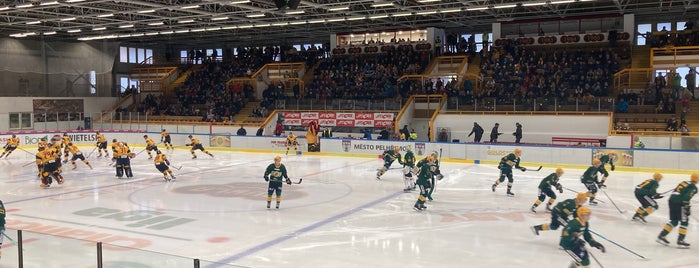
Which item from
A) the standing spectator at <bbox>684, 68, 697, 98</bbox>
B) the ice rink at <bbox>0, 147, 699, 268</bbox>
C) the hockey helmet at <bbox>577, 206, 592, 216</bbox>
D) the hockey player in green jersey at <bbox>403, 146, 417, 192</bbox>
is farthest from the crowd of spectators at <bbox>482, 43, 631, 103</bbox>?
the hockey helmet at <bbox>577, 206, 592, 216</bbox>

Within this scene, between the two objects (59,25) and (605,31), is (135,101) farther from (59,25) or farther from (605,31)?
(605,31)

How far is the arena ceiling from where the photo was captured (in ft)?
87.1

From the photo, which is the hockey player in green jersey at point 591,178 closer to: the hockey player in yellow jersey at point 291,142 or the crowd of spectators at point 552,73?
the crowd of spectators at point 552,73

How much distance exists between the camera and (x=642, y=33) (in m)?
33.7

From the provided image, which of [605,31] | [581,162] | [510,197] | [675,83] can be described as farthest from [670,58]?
[510,197]

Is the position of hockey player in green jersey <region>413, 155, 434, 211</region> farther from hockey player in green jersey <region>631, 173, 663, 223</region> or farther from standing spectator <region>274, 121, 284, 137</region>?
standing spectator <region>274, 121, 284, 137</region>

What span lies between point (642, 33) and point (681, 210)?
2776 cm

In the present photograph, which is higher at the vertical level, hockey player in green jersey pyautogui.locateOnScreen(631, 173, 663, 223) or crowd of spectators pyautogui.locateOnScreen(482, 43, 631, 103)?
crowd of spectators pyautogui.locateOnScreen(482, 43, 631, 103)

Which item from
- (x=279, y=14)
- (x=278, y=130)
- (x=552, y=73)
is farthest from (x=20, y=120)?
(x=552, y=73)

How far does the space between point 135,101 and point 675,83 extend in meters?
34.0

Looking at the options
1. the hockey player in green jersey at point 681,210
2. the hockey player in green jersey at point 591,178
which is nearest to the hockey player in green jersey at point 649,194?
the hockey player in green jersey at point 681,210

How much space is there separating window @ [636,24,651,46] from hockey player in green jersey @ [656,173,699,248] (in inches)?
1047

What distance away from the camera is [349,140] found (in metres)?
25.4

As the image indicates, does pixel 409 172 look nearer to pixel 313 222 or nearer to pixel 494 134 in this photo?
pixel 313 222
